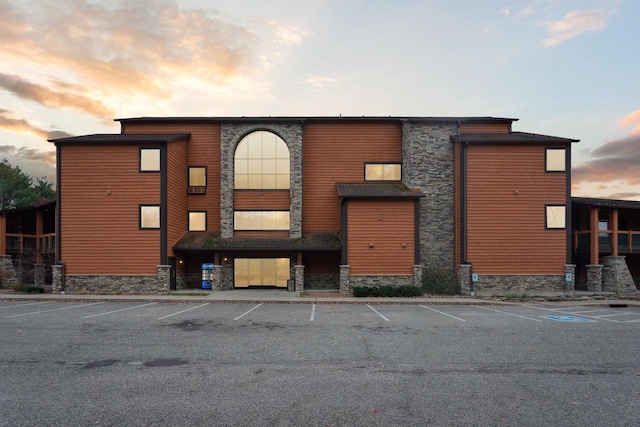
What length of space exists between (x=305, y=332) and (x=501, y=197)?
1655 cm

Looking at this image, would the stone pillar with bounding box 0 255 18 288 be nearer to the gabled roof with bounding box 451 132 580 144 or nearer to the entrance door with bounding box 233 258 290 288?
the entrance door with bounding box 233 258 290 288

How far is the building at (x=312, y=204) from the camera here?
21.2 m

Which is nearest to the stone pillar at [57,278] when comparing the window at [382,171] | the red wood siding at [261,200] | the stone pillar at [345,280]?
the red wood siding at [261,200]

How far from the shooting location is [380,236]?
842 inches

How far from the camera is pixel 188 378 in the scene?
7.06 meters

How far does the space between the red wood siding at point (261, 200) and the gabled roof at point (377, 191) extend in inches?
158

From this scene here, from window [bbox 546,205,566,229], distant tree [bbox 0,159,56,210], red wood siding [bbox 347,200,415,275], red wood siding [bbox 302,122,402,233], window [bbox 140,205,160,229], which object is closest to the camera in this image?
red wood siding [bbox 347,200,415,275]

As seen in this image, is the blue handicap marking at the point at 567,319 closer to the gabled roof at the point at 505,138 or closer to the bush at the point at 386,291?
the bush at the point at 386,291

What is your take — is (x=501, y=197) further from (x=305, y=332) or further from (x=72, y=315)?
(x=72, y=315)

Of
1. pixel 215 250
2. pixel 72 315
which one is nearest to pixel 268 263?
pixel 215 250

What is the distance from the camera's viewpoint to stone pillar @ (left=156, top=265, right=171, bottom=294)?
2080cm

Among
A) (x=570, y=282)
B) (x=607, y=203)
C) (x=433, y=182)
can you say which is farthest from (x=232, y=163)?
(x=607, y=203)

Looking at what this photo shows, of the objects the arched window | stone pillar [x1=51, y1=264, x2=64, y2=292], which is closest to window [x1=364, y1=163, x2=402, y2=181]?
the arched window

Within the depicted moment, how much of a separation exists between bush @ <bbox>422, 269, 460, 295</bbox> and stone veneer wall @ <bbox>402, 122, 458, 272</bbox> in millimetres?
831
